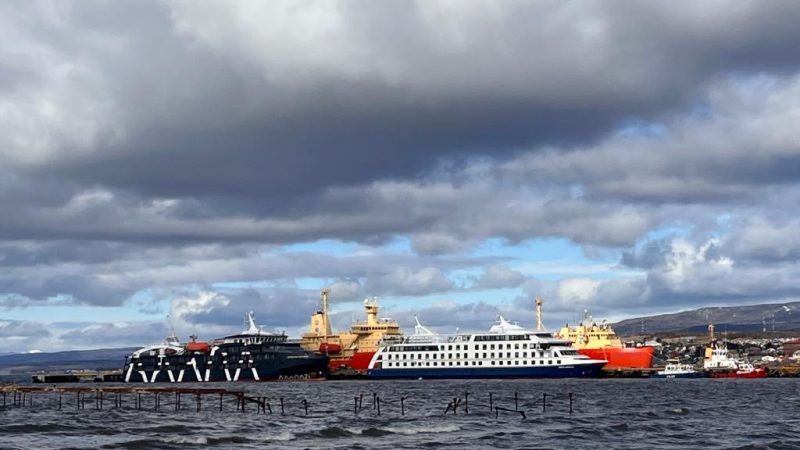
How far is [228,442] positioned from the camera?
66438 millimetres

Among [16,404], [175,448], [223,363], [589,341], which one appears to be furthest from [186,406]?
[589,341]

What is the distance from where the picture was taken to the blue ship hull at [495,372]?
15788 centimetres

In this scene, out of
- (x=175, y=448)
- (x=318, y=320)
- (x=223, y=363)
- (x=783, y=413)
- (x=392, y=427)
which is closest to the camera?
(x=175, y=448)

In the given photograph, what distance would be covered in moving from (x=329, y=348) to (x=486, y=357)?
33.2 metres

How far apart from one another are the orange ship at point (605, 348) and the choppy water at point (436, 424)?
4972cm

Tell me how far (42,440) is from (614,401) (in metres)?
55.5

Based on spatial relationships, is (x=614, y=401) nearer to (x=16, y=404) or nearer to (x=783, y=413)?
(x=783, y=413)

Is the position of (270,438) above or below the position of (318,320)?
below

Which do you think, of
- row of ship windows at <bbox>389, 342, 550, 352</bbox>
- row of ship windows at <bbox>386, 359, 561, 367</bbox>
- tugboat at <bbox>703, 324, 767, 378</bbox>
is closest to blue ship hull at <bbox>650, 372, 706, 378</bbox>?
tugboat at <bbox>703, 324, 767, 378</bbox>

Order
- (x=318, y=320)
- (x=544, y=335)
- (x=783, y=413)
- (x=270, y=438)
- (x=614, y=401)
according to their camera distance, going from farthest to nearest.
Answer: (x=318, y=320), (x=544, y=335), (x=614, y=401), (x=783, y=413), (x=270, y=438)

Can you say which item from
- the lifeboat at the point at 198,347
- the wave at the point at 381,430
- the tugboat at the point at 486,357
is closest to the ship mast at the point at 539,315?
the tugboat at the point at 486,357

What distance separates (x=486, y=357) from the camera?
162875mm

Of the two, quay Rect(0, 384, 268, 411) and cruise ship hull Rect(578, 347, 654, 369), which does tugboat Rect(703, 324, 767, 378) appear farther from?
quay Rect(0, 384, 268, 411)

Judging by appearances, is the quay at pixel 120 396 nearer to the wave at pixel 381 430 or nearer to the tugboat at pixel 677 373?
the wave at pixel 381 430
